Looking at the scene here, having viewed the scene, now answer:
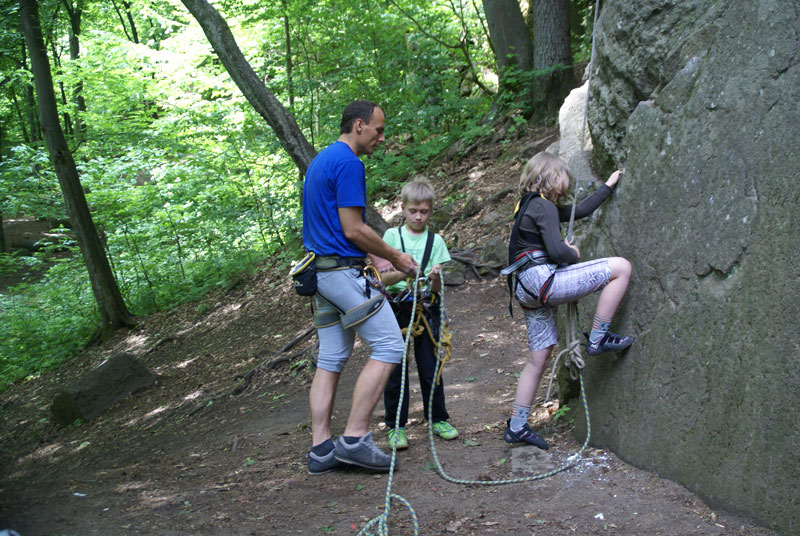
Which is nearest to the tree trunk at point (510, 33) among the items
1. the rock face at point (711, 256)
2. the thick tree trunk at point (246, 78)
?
the thick tree trunk at point (246, 78)

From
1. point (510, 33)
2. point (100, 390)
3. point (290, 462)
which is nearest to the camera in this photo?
point (290, 462)

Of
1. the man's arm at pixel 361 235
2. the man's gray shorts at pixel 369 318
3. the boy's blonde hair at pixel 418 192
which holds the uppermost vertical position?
the boy's blonde hair at pixel 418 192

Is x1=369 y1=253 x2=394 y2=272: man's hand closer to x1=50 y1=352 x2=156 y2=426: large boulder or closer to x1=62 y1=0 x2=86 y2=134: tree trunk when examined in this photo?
x1=50 y1=352 x2=156 y2=426: large boulder

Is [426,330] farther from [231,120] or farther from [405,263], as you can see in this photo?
[231,120]

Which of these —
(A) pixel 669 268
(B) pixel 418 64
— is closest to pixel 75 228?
(B) pixel 418 64

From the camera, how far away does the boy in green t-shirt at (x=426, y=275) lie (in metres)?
3.99

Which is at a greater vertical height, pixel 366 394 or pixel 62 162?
pixel 62 162

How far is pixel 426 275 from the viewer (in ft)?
13.1

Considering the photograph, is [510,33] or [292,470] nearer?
[292,470]

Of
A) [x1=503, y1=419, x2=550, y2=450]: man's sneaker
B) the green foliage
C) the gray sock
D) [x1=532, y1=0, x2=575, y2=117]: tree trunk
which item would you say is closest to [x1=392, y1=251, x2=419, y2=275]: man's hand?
the gray sock

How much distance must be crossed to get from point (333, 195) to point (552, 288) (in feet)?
4.62

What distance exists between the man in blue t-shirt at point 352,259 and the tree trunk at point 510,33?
832cm

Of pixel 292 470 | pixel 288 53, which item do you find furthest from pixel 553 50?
pixel 292 470

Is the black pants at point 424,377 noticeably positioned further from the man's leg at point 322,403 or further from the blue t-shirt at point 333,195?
the blue t-shirt at point 333,195
